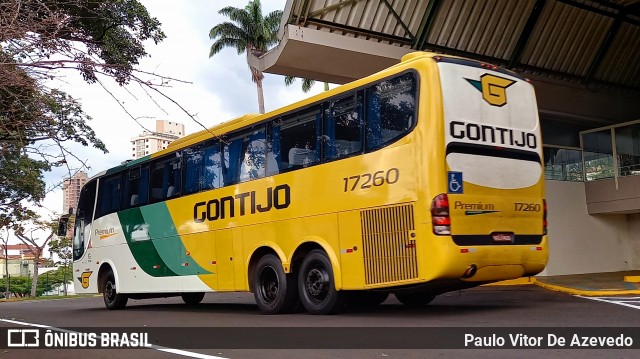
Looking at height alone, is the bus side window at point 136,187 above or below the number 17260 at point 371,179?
above

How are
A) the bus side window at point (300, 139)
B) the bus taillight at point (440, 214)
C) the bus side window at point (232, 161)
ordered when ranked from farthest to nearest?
the bus side window at point (232, 161)
the bus side window at point (300, 139)
the bus taillight at point (440, 214)

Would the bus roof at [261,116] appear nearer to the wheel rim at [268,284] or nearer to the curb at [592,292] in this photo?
the wheel rim at [268,284]

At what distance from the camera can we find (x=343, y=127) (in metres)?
9.65

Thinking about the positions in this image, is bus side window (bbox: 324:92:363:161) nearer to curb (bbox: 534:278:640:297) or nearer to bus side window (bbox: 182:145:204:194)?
bus side window (bbox: 182:145:204:194)

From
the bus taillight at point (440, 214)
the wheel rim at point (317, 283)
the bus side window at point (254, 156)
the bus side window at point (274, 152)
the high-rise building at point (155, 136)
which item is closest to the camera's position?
the high-rise building at point (155, 136)

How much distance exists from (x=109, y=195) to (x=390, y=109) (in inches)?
365

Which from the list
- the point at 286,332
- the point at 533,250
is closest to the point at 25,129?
the point at 286,332

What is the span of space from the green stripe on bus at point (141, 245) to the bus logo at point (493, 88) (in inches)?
296

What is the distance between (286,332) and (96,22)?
7.00m

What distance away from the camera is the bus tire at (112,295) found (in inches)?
600

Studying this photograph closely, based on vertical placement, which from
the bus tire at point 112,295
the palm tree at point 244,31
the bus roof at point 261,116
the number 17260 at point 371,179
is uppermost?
the palm tree at point 244,31

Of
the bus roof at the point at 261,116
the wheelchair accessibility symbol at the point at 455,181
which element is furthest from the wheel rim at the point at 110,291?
the wheelchair accessibility symbol at the point at 455,181

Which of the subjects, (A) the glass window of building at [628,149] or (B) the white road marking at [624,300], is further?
(A) the glass window of building at [628,149]

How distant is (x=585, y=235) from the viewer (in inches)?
742
